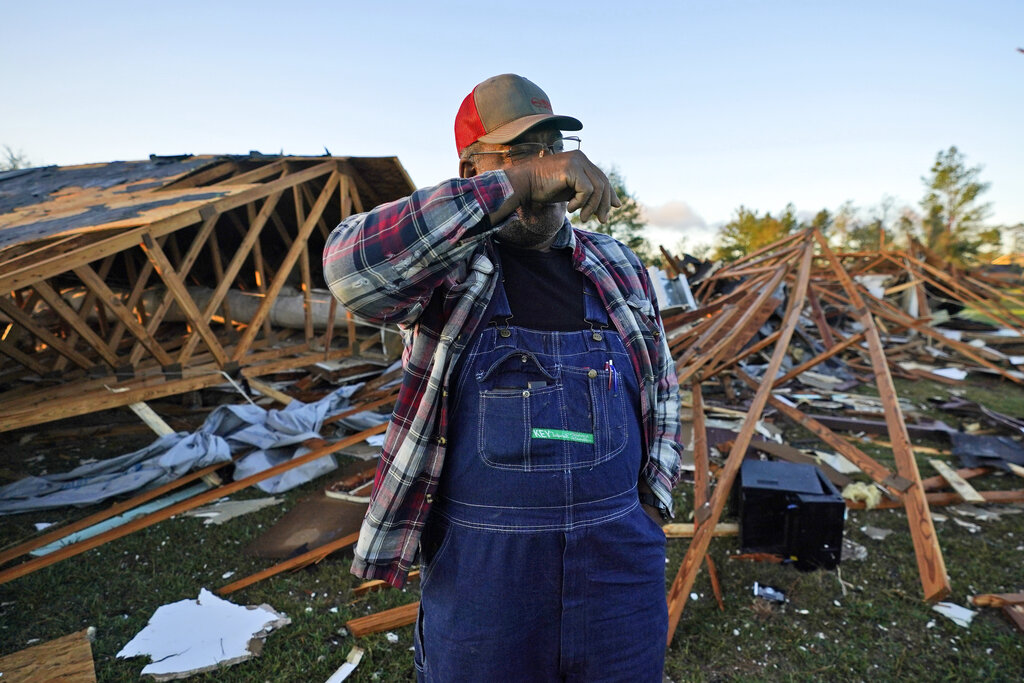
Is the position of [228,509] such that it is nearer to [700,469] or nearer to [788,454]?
[700,469]

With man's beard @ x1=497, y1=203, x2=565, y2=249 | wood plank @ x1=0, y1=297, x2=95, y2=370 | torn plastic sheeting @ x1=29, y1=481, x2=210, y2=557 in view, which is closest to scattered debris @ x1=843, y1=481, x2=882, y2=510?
man's beard @ x1=497, y1=203, x2=565, y2=249

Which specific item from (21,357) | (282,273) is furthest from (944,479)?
(21,357)

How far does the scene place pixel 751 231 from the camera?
131 ft

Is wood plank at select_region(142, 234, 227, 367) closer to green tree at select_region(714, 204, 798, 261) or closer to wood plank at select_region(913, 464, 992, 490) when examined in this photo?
wood plank at select_region(913, 464, 992, 490)

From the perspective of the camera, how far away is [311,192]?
782cm

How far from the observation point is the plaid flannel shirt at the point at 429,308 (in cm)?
131

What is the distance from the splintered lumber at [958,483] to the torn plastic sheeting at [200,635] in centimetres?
560

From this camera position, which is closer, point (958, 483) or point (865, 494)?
point (865, 494)

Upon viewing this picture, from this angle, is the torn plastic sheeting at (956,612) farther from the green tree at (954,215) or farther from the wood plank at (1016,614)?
the green tree at (954,215)

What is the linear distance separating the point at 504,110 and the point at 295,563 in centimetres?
351

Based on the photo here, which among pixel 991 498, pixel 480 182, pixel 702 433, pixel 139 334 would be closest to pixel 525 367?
pixel 480 182

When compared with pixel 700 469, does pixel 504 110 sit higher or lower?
higher

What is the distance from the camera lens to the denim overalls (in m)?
1.38

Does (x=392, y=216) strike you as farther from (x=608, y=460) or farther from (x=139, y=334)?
(x=139, y=334)
